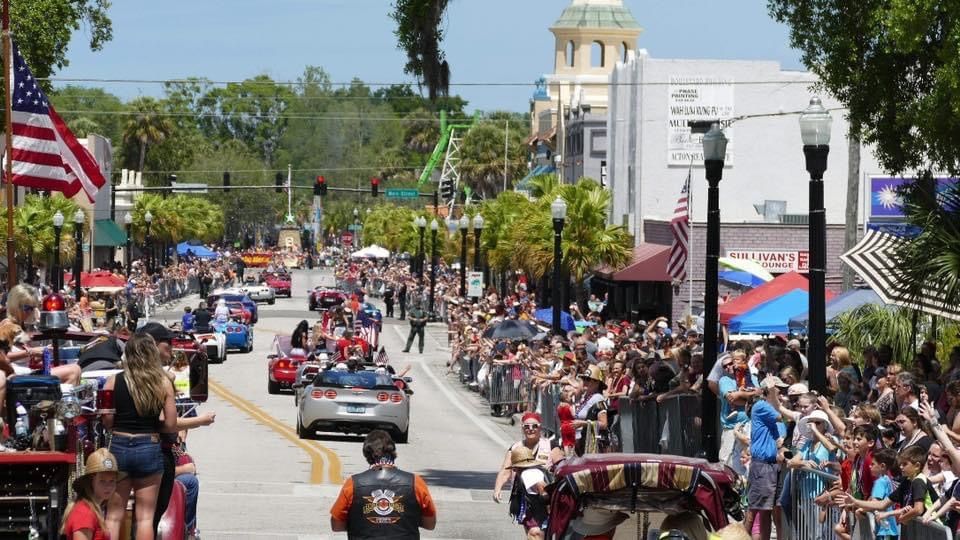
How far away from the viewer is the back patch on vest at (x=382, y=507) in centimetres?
1102

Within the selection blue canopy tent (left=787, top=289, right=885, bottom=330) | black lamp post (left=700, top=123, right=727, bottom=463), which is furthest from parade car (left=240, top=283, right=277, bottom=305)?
black lamp post (left=700, top=123, right=727, bottom=463)

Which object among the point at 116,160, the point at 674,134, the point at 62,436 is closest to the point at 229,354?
the point at 674,134

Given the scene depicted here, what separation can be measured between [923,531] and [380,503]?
4155mm

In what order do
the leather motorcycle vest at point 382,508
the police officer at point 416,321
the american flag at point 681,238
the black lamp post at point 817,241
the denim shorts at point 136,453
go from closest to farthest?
the leather motorcycle vest at point 382,508 → the denim shorts at point 136,453 → the black lamp post at point 817,241 → the american flag at point 681,238 → the police officer at point 416,321

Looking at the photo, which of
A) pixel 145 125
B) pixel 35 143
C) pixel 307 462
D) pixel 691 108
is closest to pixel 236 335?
pixel 691 108

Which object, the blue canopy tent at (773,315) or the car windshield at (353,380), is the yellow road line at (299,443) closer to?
the car windshield at (353,380)

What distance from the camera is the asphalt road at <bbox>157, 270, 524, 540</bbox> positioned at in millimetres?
18609

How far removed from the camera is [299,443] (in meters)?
27.9

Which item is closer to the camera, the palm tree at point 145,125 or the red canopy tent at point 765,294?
the red canopy tent at point 765,294

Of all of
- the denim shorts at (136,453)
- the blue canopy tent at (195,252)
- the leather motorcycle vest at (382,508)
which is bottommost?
the blue canopy tent at (195,252)

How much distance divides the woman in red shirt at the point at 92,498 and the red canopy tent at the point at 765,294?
867 inches

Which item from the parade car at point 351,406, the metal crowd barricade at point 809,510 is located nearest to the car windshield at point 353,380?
the parade car at point 351,406

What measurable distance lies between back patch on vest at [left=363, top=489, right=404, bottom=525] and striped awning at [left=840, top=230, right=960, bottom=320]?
1035 cm

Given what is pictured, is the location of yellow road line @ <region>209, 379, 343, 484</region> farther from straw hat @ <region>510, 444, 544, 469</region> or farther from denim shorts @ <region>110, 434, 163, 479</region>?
denim shorts @ <region>110, 434, 163, 479</region>
